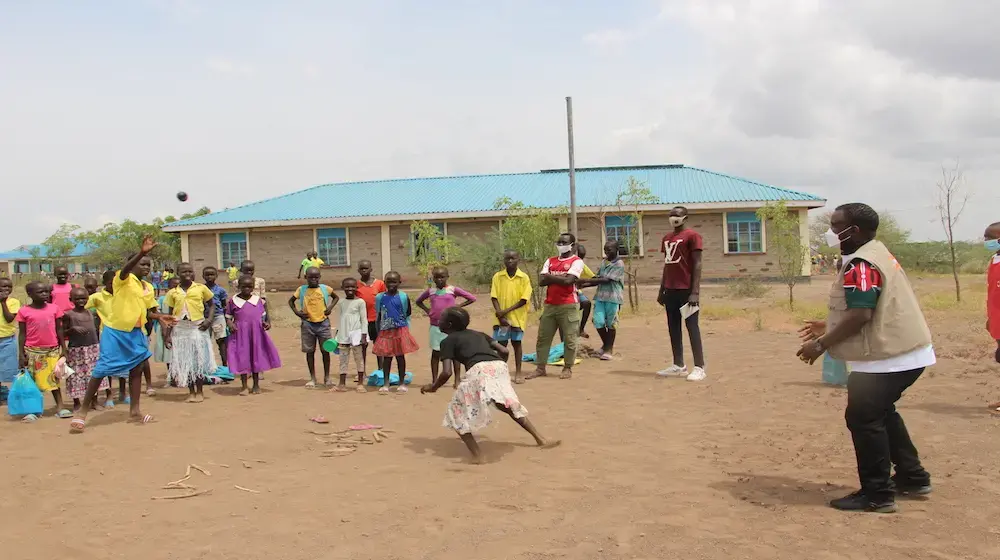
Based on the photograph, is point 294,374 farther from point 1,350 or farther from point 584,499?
point 584,499

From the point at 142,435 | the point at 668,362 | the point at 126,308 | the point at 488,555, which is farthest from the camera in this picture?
the point at 668,362

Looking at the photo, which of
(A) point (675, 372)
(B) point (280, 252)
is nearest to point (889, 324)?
(A) point (675, 372)

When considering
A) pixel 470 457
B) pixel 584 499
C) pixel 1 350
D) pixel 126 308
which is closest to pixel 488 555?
pixel 584 499

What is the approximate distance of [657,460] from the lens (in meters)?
5.25

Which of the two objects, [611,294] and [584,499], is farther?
[611,294]

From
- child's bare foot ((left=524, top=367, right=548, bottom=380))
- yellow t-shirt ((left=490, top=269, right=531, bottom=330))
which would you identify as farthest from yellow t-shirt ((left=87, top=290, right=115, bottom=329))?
child's bare foot ((left=524, top=367, right=548, bottom=380))

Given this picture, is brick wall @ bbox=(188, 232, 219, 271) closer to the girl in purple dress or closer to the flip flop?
the girl in purple dress

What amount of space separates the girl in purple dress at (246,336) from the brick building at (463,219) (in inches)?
641

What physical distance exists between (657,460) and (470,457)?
1370 millimetres

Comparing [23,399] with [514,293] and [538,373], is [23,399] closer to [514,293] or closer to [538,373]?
[514,293]

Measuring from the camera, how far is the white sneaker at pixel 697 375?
318 inches

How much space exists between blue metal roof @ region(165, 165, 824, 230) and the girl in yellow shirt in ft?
58.3

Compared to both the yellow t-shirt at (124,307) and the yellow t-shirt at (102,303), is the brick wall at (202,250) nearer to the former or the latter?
the yellow t-shirt at (102,303)

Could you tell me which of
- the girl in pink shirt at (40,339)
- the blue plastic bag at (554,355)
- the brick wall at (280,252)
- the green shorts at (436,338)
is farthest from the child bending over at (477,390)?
the brick wall at (280,252)
